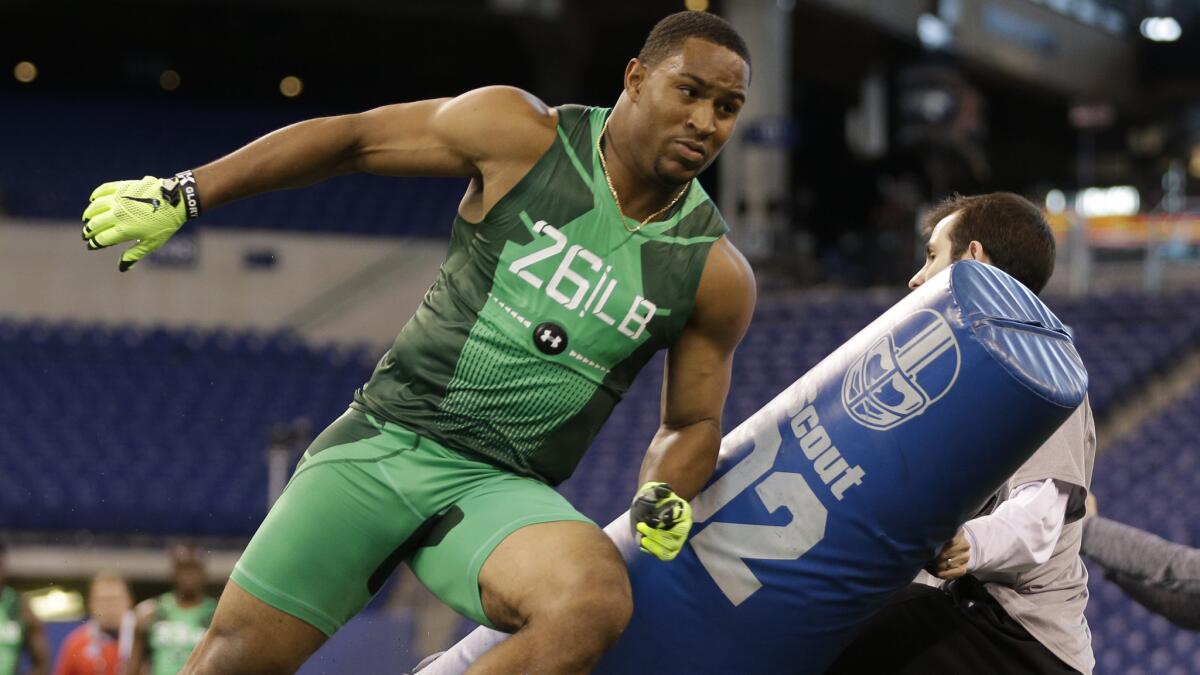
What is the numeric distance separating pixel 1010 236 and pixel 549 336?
1.05 meters

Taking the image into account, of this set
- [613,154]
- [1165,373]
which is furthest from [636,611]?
[1165,373]

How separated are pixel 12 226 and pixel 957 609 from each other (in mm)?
15373

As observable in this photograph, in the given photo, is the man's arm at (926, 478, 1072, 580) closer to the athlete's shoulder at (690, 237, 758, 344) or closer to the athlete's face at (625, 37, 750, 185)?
the athlete's shoulder at (690, 237, 758, 344)

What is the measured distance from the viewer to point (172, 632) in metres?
7.72

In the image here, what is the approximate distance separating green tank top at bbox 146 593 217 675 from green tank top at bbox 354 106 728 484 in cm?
491

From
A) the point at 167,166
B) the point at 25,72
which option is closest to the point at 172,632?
the point at 167,166

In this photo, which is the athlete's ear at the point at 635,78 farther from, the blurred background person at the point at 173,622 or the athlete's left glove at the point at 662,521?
the blurred background person at the point at 173,622

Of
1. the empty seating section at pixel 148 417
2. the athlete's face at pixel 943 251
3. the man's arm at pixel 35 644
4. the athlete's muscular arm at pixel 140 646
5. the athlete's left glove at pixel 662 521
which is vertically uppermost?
the athlete's face at pixel 943 251

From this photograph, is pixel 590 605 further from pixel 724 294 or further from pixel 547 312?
pixel 724 294

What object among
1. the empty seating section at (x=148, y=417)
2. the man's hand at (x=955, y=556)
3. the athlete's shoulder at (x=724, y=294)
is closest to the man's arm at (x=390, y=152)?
the athlete's shoulder at (x=724, y=294)

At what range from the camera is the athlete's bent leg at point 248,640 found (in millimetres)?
3111

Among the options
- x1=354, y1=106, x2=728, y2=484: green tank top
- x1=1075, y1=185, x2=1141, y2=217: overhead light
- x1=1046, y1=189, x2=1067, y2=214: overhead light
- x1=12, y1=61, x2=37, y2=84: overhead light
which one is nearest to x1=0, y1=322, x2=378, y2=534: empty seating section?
x1=12, y1=61, x2=37, y2=84: overhead light

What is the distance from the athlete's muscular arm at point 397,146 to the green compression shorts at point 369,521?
1.97 ft

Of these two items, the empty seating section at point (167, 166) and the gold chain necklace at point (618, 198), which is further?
the empty seating section at point (167, 166)
